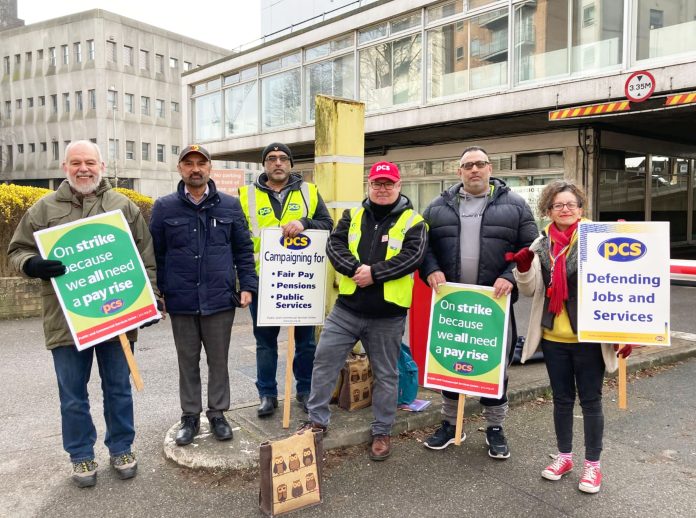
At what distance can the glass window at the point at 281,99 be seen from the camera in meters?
21.3

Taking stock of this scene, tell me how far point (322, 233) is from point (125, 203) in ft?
4.56

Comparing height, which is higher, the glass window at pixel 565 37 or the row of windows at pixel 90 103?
the row of windows at pixel 90 103

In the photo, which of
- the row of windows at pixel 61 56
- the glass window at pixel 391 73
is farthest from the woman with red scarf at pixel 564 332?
the row of windows at pixel 61 56

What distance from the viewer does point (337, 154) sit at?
4633 mm

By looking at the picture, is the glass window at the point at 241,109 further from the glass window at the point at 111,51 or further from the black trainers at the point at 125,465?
the glass window at the point at 111,51

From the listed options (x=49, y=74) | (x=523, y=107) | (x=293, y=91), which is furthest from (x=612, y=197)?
(x=49, y=74)

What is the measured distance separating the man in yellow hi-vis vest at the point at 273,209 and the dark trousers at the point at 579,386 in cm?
190

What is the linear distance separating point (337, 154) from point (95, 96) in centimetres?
5162

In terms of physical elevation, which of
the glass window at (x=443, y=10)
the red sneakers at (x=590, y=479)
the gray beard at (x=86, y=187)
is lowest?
the red sneakers at (x=590, y=479)

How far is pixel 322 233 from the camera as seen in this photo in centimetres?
430

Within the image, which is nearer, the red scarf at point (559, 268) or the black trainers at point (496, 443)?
the red scarf at point (559, 268)

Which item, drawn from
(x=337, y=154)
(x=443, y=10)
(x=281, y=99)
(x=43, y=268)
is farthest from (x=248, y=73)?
(x=43, y=268)

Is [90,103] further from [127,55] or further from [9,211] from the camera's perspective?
[9,211]

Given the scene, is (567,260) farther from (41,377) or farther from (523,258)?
(41,377)
